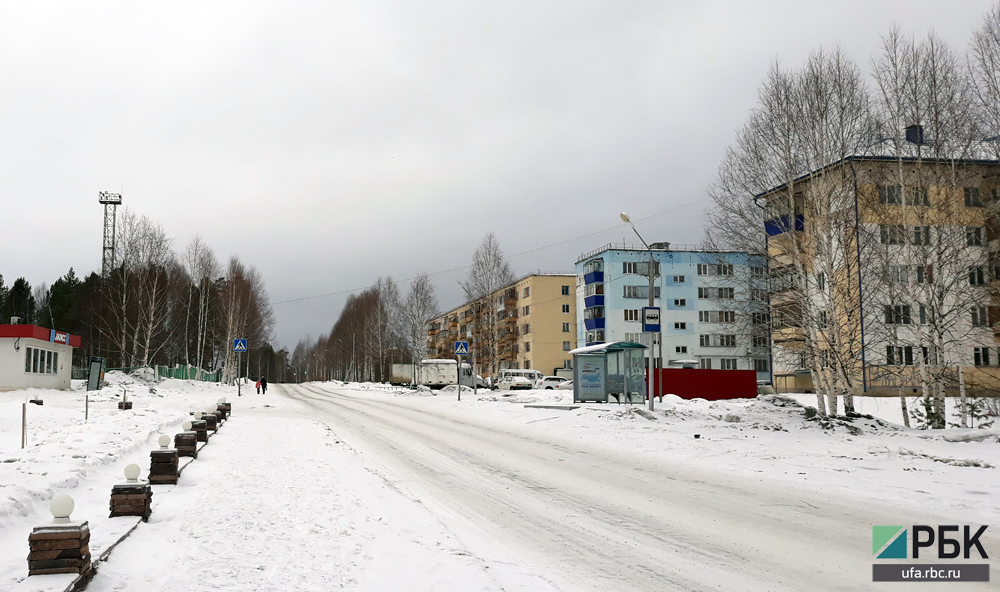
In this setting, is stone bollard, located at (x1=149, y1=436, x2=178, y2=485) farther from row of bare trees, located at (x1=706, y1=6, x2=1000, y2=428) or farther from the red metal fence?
the red metal fence

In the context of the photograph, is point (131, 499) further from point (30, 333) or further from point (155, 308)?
point (155, 308)

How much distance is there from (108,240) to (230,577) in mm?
71612

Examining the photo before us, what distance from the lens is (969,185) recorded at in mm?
18875

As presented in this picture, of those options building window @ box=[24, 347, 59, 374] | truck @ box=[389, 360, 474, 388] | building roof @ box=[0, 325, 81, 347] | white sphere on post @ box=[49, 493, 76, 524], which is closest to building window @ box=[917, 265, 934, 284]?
white sphere on post @ box=[49, 493, 76, 524]

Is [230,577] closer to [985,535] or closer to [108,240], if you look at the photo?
[985,535]

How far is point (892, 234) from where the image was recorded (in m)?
19.5

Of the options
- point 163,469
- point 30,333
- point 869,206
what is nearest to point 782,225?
point 869,206

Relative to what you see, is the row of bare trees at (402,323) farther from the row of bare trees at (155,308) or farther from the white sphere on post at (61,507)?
the white sphere on post at (61,507)

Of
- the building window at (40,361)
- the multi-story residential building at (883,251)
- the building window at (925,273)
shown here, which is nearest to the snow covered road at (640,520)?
the multi-story residential building at (883,251)

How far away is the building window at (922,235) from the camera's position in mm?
18625

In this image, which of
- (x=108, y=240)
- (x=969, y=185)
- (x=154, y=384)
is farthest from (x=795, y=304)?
(x=108, y=240)

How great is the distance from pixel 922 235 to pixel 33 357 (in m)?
39.2

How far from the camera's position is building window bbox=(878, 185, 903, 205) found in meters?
19.6

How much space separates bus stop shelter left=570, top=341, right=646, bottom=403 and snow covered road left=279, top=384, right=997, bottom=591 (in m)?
12.9
